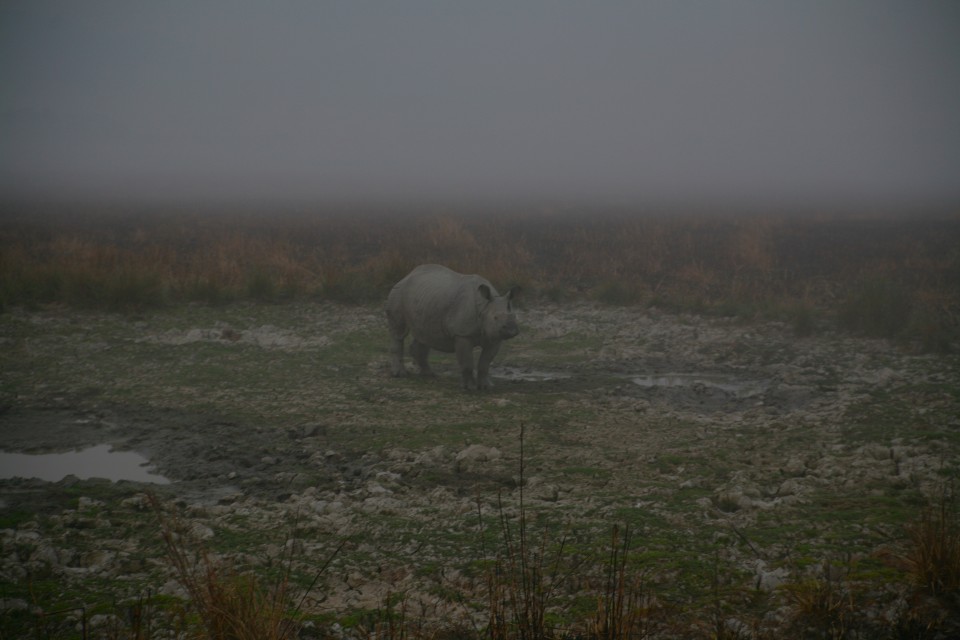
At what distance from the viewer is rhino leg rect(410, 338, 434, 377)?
37.5 ft

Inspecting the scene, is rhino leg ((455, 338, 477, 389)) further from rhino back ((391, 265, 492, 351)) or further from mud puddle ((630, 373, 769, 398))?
mud puddle ((630, 373, 769, 398))

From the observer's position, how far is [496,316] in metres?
10.1

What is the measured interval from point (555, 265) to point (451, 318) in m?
9.50

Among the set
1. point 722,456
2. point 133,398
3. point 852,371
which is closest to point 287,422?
point 133,398

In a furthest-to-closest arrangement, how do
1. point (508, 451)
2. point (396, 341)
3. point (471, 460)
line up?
1. point (396, 341)
2. point (508, 451)
3. point (471, 460)

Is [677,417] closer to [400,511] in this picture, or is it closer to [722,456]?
[722,456]

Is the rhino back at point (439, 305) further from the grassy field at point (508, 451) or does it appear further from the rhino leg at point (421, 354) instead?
the grassy field at point (508, 451)

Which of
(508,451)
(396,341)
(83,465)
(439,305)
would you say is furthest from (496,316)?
(83,465)

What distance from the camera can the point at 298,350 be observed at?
40.5 ft

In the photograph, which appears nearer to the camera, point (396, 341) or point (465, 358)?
point (465, 358)

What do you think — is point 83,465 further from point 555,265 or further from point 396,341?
point 555,265

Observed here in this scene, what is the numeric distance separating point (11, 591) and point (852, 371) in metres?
10.4

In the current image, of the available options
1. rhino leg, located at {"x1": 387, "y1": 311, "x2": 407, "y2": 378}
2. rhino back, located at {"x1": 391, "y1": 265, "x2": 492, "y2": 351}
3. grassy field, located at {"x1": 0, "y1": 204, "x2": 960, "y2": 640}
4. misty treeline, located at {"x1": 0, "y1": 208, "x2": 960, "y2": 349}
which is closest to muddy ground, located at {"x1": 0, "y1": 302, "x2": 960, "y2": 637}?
grassy field, located at {"x1": 0, "y1": 204, "x2": 960, "y2": 640}

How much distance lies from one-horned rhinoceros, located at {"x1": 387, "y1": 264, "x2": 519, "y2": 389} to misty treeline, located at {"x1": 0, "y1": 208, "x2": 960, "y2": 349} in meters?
4.67
